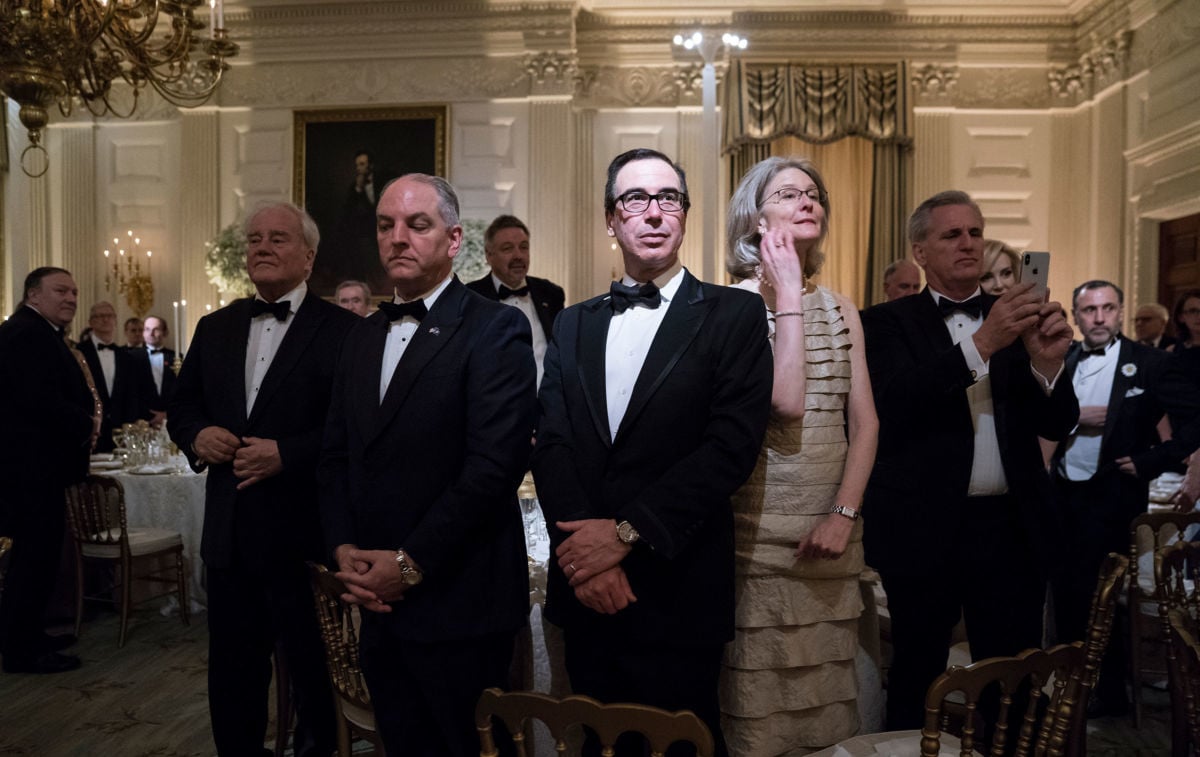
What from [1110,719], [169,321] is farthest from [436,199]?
[169,321]

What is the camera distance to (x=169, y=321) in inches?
358

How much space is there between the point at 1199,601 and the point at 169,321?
911cm

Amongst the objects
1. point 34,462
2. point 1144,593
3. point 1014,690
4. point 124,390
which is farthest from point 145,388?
point 1014,690

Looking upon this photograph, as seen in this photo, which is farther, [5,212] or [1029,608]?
[5,212]

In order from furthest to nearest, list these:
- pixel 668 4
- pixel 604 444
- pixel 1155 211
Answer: pixel 668 4 < pixel 1155 211 < pixel 604 444

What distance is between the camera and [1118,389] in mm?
3617

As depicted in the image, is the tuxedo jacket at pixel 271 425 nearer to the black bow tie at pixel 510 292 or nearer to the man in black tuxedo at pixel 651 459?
the man in black tuxedo at pixel 651 459

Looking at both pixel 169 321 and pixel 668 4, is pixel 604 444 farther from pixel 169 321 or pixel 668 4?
pixel 169 321

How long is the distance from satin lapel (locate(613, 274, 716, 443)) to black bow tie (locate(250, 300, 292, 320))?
49.3 inches

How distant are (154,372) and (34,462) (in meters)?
4.11

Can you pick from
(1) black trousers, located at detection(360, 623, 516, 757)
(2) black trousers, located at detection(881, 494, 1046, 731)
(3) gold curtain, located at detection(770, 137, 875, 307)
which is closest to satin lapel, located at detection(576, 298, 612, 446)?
(1) black trousers, located at detection(360, 623, 516, 757)

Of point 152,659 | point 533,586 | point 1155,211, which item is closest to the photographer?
point 533,586

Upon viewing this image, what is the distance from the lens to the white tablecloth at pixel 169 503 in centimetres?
502

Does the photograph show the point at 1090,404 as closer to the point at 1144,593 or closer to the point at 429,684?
the point at 1144,593
